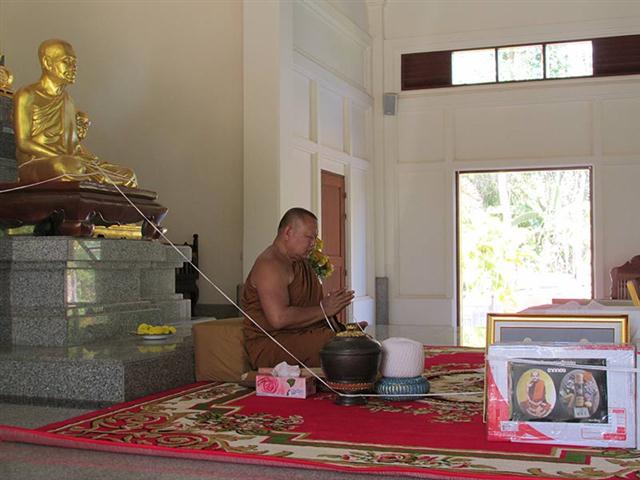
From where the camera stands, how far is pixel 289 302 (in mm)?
4645

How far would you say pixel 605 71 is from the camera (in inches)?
382

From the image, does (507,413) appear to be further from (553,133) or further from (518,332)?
(553,133)

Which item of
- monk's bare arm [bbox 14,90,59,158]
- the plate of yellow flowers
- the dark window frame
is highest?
the dark window frame

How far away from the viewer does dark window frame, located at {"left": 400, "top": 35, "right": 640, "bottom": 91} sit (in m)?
9.59

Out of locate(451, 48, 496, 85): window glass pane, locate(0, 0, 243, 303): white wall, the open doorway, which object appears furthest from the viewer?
the open doorway

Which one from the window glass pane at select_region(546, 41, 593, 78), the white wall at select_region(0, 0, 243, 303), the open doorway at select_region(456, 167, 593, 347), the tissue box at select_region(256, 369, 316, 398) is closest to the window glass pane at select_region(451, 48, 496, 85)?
the window glass pane at select_region(546, 41, 593, 78)

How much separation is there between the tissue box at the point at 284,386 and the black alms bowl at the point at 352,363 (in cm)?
21

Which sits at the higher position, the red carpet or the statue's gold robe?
the statue's gold robe

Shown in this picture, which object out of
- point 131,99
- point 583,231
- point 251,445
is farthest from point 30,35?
point 583,231

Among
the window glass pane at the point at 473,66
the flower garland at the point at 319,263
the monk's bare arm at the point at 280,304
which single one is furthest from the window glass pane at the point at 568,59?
the monk's bare arm at the point at 280,304

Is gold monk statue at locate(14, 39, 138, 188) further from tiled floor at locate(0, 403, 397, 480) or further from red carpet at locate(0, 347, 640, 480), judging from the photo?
tiled floor at locate(0, 403, 397, 480)

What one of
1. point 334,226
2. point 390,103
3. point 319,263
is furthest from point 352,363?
point 390,103

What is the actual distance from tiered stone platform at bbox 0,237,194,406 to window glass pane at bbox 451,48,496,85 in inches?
215

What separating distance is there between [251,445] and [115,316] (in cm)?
250
